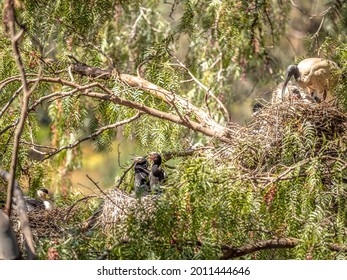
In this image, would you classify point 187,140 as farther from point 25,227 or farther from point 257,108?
point 25,227

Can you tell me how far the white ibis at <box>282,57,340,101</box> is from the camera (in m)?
6.81

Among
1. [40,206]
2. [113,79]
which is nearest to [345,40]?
[113,79]

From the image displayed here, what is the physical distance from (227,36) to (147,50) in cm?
103

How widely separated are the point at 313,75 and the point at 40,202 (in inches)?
85.3

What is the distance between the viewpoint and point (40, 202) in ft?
21.2

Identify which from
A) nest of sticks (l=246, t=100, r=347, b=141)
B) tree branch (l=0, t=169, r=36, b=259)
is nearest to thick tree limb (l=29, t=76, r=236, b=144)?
nest of sticks (l=246, t=100, r=347, b=141)

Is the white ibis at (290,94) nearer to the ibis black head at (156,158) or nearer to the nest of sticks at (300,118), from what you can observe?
the nest of sticks at (300,118)

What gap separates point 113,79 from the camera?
6281 mm

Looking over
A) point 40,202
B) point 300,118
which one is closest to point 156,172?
point 300,118

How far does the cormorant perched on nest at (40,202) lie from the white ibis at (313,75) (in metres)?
1.84

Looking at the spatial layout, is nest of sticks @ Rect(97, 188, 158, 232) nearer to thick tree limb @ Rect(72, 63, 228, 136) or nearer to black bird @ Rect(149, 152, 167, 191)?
black bird @ Rect(149, 152, 167, 191)

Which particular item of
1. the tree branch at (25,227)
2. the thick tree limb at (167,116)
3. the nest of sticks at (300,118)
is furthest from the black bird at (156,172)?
the tree branch at (25,227)

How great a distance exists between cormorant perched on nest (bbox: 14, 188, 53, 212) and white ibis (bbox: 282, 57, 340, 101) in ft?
6.04
